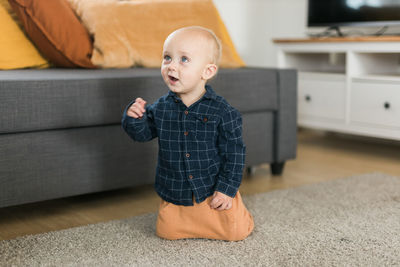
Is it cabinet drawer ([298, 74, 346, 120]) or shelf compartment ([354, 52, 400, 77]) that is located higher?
shelf compartment ([354, 52, 400, 77])

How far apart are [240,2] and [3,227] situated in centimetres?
248

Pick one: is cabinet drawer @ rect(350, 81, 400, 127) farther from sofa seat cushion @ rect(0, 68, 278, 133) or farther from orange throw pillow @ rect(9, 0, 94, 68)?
orange throw pillow @ rect(9, 0, 94, 68)

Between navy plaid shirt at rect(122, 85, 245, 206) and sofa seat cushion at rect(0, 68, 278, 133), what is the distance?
0.30 metres

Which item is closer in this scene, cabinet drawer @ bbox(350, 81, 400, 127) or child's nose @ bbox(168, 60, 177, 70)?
child's nose @ bbox(168, 60, 177, 70)

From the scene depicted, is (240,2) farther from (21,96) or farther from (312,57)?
(21,96)

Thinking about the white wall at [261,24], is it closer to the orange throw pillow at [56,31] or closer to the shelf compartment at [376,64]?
the shelf compartment at [376,64]

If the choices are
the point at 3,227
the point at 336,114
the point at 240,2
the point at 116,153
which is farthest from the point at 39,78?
the point at 240,2

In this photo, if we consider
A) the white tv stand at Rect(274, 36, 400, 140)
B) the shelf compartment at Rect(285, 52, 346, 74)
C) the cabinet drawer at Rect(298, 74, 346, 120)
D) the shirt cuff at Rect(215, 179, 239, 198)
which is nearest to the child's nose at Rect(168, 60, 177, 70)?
the shirt cuff at Rect(215, 179, 239, 198)

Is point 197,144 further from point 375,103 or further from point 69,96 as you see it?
point 375,103

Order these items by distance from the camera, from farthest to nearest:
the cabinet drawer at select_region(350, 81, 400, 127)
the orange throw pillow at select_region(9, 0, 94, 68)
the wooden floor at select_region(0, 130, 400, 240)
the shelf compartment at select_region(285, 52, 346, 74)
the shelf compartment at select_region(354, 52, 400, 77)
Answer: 1. the shelf compartment at select_region(285, 52, 346, 74)
2. the shelf compartment at select_region(354, 52, 400, 77)
3. the cabinet drawer at select_region(350, 81, 400, 127)
4. the orange throw pillow at select_region(9, 0, 94, 68)
5. the wooden floor at select_region(0, 130, 400, 240)

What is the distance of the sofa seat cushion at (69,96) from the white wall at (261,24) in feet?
5.71

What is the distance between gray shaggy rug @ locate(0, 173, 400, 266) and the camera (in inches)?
46.6

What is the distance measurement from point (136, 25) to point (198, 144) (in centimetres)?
A: 101

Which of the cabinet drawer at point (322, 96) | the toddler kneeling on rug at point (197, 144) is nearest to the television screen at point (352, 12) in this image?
the cabinet drawer at point (322, 96)
